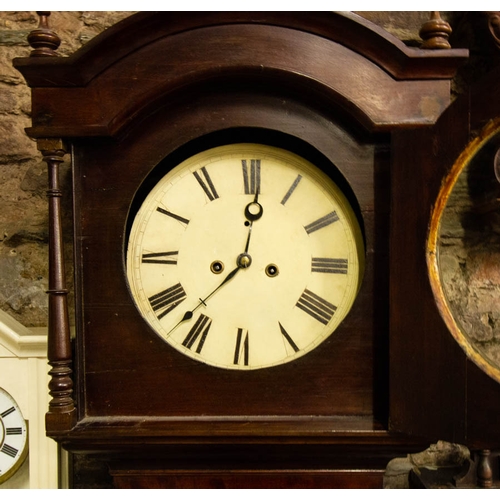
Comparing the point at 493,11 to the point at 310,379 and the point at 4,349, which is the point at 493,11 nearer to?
the point at 310,379

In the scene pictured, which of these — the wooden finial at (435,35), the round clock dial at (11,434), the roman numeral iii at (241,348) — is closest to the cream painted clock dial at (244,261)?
the roman numeral iii at (241,348)

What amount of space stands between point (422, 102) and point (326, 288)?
1.26 ft

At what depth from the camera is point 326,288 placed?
973mm

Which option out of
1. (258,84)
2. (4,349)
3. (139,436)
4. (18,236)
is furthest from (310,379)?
(18,236)

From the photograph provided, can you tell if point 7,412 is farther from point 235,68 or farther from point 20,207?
point 235,68

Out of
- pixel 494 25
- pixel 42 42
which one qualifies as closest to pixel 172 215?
pixel 42 42

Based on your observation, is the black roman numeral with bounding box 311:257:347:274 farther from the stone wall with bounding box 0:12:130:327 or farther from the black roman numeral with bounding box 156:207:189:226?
the stone wall with bounding box 0:12:130:327

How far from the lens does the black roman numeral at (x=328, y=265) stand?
3.20 ft

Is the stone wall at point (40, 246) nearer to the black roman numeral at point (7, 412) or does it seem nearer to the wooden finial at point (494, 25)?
the wooden finial at point (494, 25)

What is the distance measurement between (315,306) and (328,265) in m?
0.08

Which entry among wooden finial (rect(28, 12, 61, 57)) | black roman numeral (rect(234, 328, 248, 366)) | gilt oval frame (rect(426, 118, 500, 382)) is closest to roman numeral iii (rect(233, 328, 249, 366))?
black roman numeral (rect(234, 328, 248, 366))

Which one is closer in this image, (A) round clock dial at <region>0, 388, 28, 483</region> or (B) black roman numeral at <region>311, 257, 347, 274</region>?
(B) black roman numeral at <region>311, 257, 347, 274</region>

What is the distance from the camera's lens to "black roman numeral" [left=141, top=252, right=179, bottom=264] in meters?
0.98

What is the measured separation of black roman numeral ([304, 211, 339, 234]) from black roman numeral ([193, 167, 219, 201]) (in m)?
0.19
